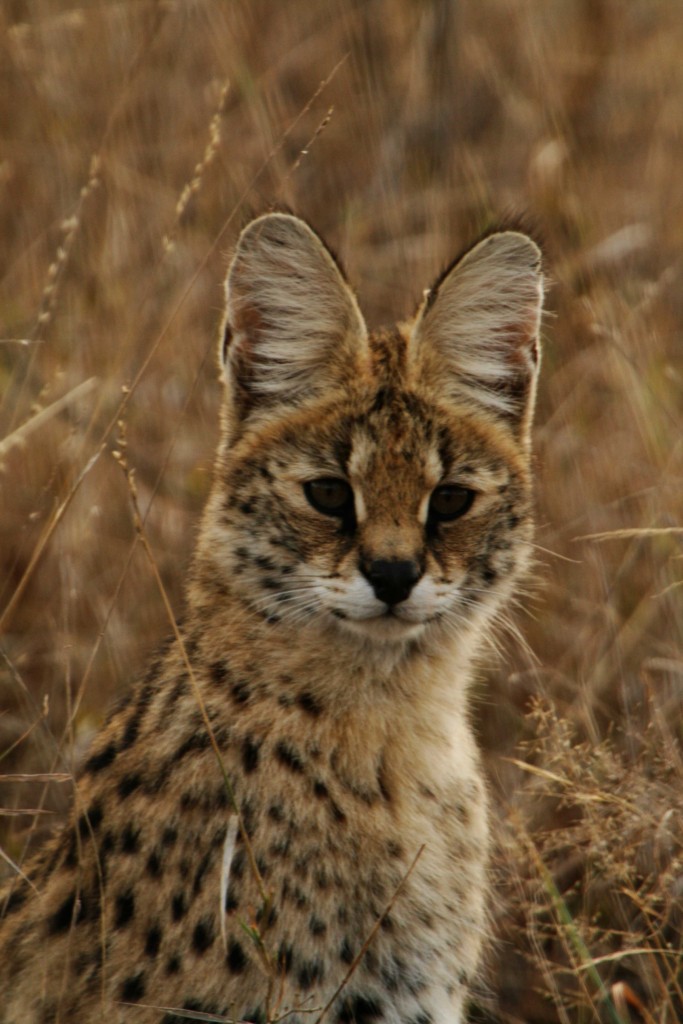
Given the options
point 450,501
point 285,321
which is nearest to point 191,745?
point 450,501

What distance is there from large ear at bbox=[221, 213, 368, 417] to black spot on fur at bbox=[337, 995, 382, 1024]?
146cm

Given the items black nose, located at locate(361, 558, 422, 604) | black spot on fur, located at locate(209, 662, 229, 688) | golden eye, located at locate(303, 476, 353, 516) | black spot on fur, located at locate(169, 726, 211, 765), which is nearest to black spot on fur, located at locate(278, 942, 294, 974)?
black spot on fur, located at locate(169, 726, 211, 765)

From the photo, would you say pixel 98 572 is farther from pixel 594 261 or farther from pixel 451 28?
pixel 451 28

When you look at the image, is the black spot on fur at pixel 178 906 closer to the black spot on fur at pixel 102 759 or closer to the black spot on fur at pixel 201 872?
the black spot on fur at pixel 201 872

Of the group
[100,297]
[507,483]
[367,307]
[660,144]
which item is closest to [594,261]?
[367,307]

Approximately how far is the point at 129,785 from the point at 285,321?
4.00 ft

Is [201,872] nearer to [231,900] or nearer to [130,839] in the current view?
[231,900]

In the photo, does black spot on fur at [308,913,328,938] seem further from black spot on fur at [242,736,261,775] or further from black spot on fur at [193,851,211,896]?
black spot on fur at [242,736,261,775]

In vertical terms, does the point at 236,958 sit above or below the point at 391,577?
below

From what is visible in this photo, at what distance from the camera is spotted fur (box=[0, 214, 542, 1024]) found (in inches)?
130

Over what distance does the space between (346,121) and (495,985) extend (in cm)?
468

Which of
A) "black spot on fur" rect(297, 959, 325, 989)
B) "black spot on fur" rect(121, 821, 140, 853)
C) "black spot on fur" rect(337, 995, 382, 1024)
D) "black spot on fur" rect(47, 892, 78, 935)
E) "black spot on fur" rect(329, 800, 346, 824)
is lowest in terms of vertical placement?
"black spot on fur" rect(337, 995, 382, 1024)

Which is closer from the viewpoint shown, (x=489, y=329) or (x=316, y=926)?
(x=316, y=926)

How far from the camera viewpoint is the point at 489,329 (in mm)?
3900
